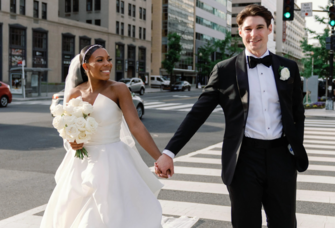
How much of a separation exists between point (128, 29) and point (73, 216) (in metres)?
65.6

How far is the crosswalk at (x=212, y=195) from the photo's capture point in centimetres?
493

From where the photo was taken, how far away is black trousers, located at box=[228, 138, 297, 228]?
9.54 feet

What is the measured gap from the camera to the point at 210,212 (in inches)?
207

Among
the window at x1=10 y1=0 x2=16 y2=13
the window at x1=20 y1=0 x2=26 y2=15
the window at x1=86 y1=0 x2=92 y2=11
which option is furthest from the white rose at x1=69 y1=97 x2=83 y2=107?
the window at x1=86 y1=0 x2=92 y2=11

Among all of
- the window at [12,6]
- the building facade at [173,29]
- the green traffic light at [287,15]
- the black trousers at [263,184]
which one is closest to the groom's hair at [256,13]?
the black trousers at [263,184]

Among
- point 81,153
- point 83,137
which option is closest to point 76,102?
point 83,137

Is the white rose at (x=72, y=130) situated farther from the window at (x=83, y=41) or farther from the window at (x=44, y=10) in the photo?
the window at (x=83, y=41)

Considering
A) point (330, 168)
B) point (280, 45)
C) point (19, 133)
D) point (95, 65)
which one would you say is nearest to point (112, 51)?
point (19, 133)

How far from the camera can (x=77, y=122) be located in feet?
10.9

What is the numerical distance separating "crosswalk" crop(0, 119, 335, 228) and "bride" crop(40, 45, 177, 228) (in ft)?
4.54

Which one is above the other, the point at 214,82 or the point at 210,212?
the point at 214,82

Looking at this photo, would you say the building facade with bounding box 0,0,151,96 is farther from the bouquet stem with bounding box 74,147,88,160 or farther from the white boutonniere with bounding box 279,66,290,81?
the white boutonniere with bounding box 279,66,290,81

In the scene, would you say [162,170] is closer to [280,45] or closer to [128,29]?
[128,29]

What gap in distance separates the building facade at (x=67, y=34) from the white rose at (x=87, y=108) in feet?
106
